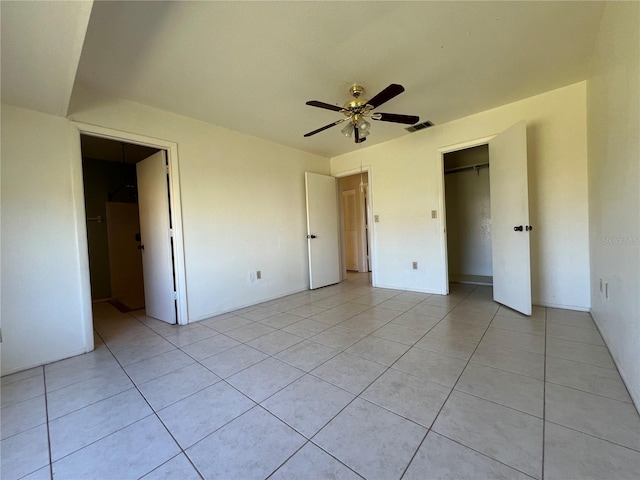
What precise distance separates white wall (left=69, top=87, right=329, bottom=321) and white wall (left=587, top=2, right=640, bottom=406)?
3452 mm

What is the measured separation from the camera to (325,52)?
6.48 feet

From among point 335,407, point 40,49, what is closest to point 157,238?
point 40,49

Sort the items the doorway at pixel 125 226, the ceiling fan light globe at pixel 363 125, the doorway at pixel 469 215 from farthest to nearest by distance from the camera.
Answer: the doorway at pixel 469 215 < the doorway at pixel 125 226 < the ceiling fan light globe at pixel 363 125

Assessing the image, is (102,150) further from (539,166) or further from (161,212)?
(539,166)

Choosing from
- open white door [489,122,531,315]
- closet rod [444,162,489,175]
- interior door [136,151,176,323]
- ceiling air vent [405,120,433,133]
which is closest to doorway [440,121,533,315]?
open white door [489,122,531,315]

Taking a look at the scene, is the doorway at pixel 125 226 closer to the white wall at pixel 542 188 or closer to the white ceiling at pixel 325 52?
the white ceiling at pixel 325 52

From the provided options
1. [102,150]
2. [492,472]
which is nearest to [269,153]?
[102,150]

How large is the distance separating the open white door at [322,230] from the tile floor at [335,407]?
6.55ft

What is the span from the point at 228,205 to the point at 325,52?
6.93ft

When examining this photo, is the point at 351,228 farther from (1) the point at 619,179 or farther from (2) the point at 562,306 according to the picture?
(1) the point at 619,179

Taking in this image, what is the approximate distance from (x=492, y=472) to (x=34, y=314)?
3.22 m

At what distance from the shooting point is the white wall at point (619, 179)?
1.35 m

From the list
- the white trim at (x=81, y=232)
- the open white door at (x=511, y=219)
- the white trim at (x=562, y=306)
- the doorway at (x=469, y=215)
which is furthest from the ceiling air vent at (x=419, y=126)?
the white trim at (x=81, y=232)

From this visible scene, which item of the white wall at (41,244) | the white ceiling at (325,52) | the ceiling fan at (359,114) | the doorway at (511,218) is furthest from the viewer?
the doorway at (511,218)
